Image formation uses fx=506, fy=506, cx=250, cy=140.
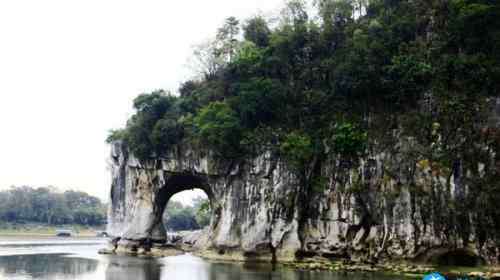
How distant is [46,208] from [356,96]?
59946mm

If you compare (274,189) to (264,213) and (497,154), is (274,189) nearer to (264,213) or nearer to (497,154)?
(264,213)

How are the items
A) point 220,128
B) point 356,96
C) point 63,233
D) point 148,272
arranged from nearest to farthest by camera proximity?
point 148,272 → point 356,96 → point 220,128 → point 63,233

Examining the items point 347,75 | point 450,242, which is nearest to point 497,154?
point 450,242

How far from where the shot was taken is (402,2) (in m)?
36.9

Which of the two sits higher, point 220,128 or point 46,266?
point 220,128

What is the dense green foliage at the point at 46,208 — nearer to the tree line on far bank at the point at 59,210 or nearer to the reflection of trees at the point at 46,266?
the tree line on far bank at the point at 59,210

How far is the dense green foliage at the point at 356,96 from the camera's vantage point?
29.7 metres

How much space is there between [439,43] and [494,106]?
5.62 metres

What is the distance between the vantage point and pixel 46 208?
7856 cm

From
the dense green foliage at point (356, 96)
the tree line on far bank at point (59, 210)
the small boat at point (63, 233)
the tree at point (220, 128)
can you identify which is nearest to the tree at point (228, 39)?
the dense green foliage at point (356, 96)

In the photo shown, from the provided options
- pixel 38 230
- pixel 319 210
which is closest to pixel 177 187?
pixel 319 210

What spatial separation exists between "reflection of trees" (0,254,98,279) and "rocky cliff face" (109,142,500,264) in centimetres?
968

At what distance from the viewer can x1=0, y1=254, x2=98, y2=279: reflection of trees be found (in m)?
25.4

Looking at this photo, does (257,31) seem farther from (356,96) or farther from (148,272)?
(148,272)
